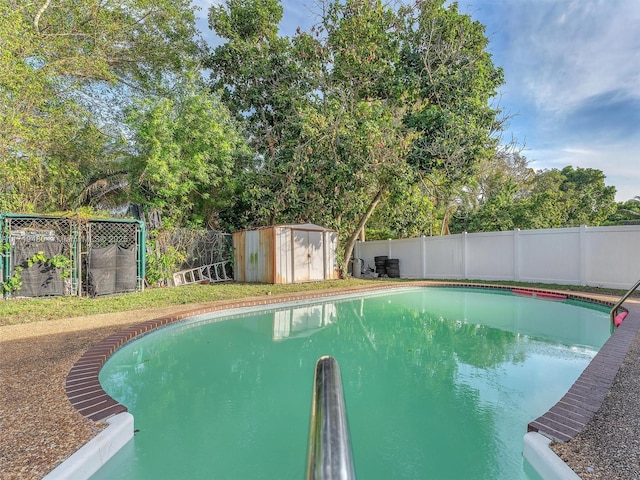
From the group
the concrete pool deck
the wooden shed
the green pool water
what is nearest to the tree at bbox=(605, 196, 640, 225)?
the concrete pool deck

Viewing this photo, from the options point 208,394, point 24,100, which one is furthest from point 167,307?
point 24,100

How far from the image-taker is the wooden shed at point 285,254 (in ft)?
33.9

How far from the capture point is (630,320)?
4980 millimetres

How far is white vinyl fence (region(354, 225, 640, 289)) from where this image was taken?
8.37 meters

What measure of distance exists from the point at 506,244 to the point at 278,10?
1224 cm

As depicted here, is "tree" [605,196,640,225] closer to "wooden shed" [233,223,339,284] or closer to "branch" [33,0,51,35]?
"wooden shed" [233,223,339,284]

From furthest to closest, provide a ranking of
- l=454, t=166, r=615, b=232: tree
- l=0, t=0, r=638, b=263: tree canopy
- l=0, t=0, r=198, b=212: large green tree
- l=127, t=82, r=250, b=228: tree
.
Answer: l=454, t=166, r=615, b=232: tree → l=127, t=82, r=250, b=228: tree → l=0, t=0, r=638, b=263: tree canopy → l=0, t=0, r=198, b=212: large green tree

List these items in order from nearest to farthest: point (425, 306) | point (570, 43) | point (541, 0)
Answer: point (425, 306)
point (541, 0)
point (570, 43)

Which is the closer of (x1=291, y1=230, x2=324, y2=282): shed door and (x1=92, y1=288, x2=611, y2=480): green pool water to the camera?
(x1=92, y1=288, x2=611, y2=480): green pool water

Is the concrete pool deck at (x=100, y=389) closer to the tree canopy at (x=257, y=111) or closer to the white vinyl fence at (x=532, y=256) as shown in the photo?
the white vinyl fence at (x=532, y=256)

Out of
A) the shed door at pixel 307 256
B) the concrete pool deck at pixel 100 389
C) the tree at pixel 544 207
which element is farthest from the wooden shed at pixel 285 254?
the tree at pixel 544 207

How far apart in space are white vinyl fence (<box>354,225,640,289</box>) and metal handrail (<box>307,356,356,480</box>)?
1048cm

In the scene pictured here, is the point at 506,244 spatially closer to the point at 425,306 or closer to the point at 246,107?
the point at 425,306

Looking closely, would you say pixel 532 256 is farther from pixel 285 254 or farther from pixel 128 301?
pixel 128 301
